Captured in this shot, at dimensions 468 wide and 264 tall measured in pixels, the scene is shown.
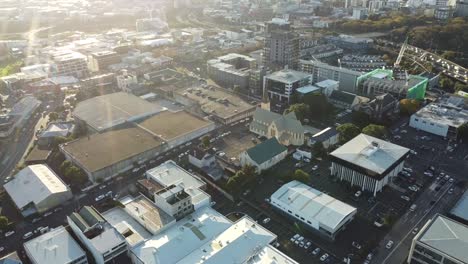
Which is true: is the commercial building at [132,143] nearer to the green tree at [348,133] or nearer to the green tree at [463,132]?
the green tree at [348,133]

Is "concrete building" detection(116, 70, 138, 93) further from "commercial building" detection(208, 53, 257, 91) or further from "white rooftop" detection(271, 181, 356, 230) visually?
"white rooftop" detection(271, 181, 356, 230)

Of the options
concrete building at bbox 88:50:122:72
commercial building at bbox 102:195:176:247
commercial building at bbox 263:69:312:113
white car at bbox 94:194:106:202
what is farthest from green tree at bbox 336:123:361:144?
concrete building at bbox 88:50:122:72

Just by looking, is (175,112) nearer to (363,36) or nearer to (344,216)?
(344,216)

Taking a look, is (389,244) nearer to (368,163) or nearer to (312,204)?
(312,204)

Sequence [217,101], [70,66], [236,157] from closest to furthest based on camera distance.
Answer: [236,157]
[217,101]
[70,66]

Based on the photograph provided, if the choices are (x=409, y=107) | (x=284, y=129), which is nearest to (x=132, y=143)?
(x=284, y=129)

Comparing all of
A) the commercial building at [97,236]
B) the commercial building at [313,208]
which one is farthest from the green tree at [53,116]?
the commercial building at [313,208]
